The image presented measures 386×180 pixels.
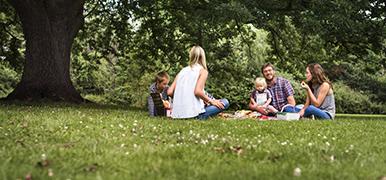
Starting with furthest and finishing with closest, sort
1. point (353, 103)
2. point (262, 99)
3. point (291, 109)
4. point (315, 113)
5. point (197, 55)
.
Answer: point (353, 103)
point (262, 99)
point (291, 109)
point (315, 113)
point (197, 55)

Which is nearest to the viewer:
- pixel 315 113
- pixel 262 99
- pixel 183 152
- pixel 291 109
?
pixel 183 152

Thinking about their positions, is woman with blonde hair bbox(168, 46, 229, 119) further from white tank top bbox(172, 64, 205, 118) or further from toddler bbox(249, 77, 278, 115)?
toddler bbox(249, 77, 278, 115)

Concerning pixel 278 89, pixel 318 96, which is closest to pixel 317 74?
pixel 318 96

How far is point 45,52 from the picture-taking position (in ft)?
52.9

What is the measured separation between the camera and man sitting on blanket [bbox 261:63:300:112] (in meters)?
11.9

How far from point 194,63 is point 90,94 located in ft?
96.5

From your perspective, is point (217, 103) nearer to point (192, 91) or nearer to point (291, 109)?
point (192, 91)

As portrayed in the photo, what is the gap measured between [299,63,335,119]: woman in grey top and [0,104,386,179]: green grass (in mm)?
3184

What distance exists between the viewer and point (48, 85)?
52.3ft

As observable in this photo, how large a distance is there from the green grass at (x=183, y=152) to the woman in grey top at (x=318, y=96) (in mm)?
3184

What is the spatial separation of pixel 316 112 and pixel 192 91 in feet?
9.90

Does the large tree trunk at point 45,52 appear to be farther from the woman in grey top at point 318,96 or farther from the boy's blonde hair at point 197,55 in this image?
the woman in grey top at point 318,96

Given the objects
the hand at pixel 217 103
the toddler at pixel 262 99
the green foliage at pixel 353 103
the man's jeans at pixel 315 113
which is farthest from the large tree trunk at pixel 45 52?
the green foliage at pixel 353 103

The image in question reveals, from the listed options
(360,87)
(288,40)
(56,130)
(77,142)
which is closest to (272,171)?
(77,142)
